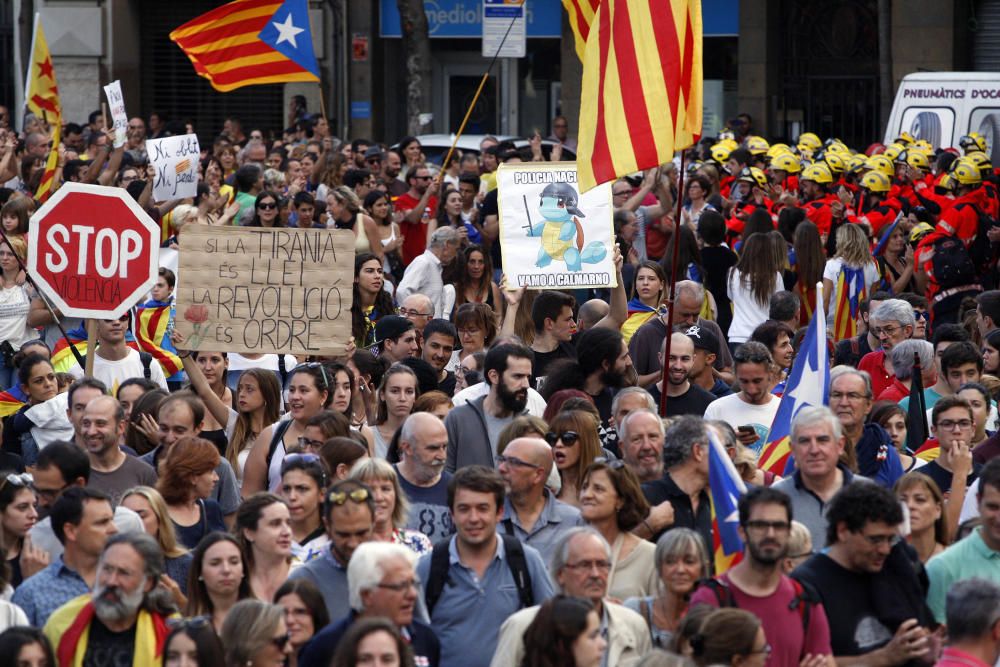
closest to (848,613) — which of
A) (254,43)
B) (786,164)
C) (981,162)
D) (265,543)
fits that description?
(265,543)

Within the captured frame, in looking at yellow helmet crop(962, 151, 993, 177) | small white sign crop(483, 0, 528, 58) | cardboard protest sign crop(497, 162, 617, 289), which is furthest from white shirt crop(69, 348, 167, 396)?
small white sign crop(483, 0, 528, 58)

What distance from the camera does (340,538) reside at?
259 inches

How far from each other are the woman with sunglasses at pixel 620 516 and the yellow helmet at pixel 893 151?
11.4 meters

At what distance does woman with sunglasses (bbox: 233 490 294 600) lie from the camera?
21.9 ft

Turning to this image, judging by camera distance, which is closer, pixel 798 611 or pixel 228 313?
pixel 798 611

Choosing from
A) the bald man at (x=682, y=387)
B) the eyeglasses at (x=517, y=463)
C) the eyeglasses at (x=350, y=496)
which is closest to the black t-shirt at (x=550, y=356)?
the bald man at (x=682, y=387)

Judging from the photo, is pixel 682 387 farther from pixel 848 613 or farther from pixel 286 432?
pixel 848 613

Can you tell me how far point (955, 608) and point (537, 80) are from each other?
86.2 ft

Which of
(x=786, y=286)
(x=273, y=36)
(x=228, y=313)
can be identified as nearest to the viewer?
(x=228, y=313)

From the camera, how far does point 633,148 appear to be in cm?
941

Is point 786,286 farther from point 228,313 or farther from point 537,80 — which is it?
point 537,80

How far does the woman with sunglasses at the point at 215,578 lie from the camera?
253 inches

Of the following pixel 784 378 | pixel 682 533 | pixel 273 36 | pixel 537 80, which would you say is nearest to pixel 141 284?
pixel 784 378

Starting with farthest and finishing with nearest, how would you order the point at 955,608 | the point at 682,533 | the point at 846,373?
the point at 846,373
the point at 682,533
the point at 955,608
